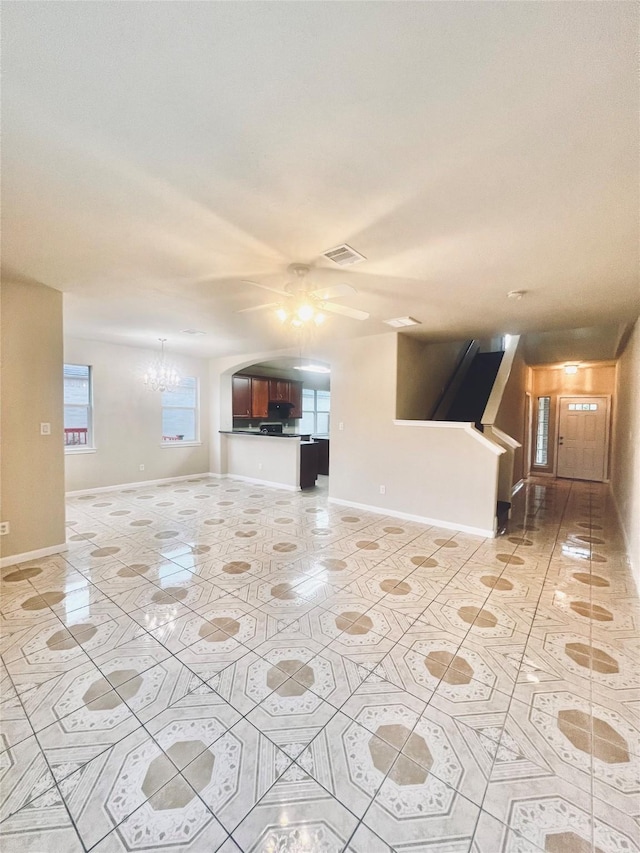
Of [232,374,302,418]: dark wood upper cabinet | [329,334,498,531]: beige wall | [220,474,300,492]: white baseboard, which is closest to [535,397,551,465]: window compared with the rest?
[329,334,498,531]: beige wall

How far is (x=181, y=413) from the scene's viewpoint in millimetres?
7320

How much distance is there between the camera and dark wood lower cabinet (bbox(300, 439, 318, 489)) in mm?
6512

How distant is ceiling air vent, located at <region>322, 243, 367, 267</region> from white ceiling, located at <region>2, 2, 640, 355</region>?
0.07m

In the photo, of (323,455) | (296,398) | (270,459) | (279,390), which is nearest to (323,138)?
(270,459)

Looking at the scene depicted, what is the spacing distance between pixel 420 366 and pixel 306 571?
371cm

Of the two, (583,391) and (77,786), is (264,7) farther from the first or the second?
(583,391)

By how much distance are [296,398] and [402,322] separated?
229 inches

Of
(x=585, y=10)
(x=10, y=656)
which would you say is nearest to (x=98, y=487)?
(x=10, y=656)

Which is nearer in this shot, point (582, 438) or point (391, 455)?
point (391, 455)

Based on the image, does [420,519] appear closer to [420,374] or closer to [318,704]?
[420,374]

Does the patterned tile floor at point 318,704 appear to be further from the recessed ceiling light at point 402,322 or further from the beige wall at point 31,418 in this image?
the recessed ceiling light at point 402,322

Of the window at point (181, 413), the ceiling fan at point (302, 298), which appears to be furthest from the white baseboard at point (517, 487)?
the window at point (181, 413)

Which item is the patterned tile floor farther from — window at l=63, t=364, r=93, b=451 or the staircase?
the staircase

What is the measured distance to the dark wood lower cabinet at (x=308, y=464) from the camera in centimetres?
651
